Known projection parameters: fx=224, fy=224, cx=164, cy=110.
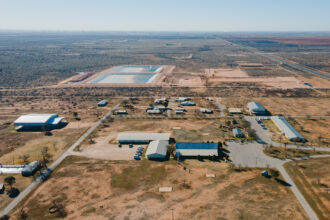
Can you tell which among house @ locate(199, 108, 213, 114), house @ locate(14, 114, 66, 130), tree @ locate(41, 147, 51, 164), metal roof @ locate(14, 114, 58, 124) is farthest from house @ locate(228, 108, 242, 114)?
metal roof @ locate(14, 114, 58, 124)

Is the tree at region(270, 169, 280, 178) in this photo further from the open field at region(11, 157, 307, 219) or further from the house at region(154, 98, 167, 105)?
the house at region(154, 98, 167, 105)

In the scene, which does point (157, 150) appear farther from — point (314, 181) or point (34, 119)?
point (34, 119)

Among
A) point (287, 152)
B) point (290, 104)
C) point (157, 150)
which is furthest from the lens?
point (290, 104)

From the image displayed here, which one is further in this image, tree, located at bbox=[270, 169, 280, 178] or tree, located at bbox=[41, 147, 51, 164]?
tree, located at bbox=[41, 147, 51, 164]

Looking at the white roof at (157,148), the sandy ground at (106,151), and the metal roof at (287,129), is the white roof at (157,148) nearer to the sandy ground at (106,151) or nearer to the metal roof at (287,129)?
the sandy ground at (106,151)

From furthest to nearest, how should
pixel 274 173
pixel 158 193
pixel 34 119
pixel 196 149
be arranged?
pixel 34 119, pixel 196 149, pixel 274 173, pixel 158 193

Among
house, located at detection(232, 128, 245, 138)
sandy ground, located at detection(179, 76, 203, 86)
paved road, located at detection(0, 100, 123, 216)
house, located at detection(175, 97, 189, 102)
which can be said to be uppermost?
sandy ground, located at detection(179, 76, 203, 86)

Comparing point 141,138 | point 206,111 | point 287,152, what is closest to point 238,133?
point 287,152
